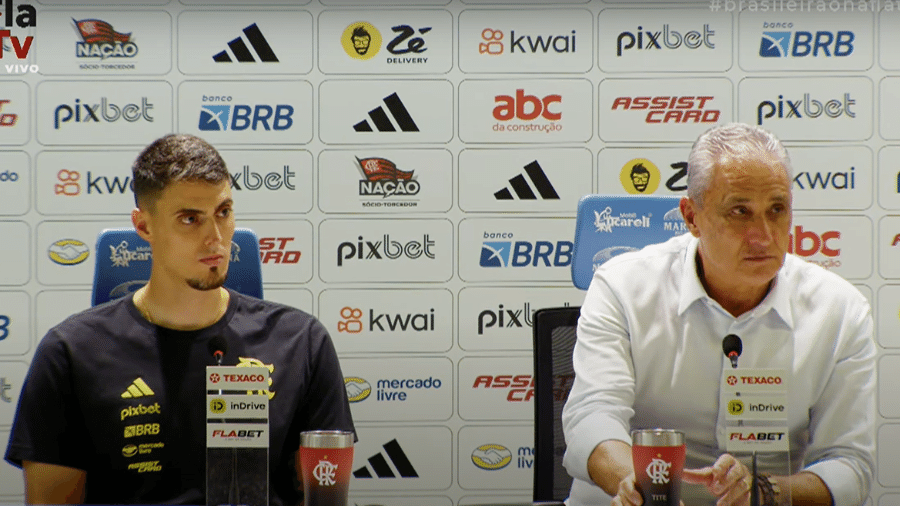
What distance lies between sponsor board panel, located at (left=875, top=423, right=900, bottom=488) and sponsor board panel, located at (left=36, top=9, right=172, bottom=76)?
3272mm

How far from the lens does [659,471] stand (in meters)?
1.33

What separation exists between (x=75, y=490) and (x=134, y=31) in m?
2.36

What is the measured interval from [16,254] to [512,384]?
6.80 ft

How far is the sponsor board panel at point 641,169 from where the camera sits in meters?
3.58

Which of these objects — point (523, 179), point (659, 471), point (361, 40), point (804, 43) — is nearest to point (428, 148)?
point (523, 179)

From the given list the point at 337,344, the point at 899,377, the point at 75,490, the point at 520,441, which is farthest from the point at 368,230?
the point at 899,377

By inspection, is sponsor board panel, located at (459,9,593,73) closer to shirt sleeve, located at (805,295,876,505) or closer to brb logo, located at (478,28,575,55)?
brb logo, located at (478,28,575,55)

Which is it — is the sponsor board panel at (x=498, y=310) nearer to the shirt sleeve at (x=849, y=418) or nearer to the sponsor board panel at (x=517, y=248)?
the sponsor board panel at (x=517, y=248)

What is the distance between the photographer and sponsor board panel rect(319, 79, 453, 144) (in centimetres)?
357

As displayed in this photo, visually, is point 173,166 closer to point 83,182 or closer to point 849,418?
point 849,418

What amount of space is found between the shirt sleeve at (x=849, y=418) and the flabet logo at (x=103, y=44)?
2943 mm

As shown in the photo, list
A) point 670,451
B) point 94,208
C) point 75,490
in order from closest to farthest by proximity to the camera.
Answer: point 670,451 → point 75,490 → point 94,208

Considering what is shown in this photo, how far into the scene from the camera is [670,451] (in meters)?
1.33

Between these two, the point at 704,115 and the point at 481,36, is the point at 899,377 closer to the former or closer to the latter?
the point at 704,115
